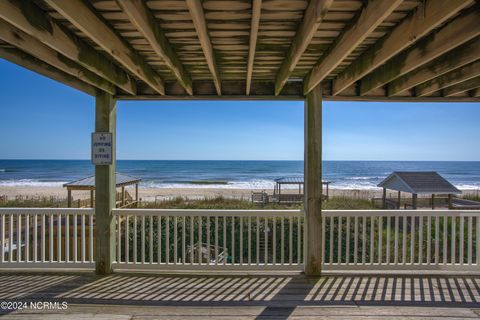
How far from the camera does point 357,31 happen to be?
155cm

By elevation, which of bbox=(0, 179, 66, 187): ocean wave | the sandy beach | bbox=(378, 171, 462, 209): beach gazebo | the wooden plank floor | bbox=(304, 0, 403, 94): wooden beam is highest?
bbox=(304, 0, 403, 94): wooden beam

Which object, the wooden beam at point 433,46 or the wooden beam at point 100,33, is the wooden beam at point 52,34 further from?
the wooden beam at point 433,46

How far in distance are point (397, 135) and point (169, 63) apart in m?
47.1

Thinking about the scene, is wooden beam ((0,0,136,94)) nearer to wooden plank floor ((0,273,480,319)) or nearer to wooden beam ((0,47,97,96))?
wooden beam ((0,47,97,96))

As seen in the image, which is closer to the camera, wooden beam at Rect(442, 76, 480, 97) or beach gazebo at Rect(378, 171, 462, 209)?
wooden beam at Rect(442, 76, 480, 97)

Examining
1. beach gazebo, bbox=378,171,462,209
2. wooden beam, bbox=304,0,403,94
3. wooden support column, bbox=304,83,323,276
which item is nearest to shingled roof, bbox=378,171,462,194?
beach gazebo, bbox=378,171,462,209

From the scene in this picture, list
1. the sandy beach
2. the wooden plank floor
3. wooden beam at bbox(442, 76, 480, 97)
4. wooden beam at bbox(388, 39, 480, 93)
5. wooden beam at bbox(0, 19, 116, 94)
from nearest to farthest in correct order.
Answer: wooden beam at bbox(0, 19, 116, 94)
wooden beam at bbox(388, 39, 480, 93)
the wooden plank floor
wooden beam at bbox(442, 76, 480, 97)
the sandy beach

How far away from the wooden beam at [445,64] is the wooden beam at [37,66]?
10.4 ft

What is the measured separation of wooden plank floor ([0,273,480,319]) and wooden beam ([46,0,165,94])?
78.1 inches

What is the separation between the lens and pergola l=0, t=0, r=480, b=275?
149 cm

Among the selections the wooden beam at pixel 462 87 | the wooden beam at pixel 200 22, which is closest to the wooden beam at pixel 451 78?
the wooden beam at pixel 462 87

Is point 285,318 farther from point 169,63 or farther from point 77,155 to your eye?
point 77,155

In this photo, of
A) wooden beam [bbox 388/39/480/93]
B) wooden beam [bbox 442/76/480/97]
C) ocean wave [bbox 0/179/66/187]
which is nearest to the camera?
wooden beam [bbox 388/39/480/93]

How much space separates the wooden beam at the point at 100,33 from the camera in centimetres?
135
